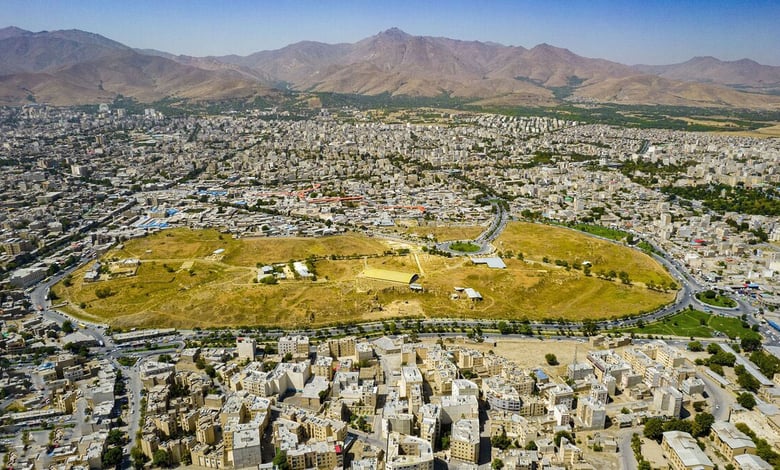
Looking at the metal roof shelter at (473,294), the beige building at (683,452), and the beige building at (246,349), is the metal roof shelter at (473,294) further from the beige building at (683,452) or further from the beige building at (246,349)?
the beige building at (683,452)

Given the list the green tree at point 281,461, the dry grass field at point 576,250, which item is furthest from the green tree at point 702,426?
the dry grass field at point 576,250

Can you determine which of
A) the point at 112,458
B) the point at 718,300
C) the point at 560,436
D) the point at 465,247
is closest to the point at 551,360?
the point at 560,436

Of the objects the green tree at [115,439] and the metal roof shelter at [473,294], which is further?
the metal roof shelter at [473,294]

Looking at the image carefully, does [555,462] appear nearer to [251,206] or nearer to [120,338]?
[120,338]

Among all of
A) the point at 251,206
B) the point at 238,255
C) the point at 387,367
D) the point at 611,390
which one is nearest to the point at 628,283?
the point at 611,390

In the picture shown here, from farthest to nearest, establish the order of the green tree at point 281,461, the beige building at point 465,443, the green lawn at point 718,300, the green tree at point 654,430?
1. the green lawn at point 718,300
2. the green tree at point 654,430
3. the beige building at point 465,443
4. the green tree at point 281,461

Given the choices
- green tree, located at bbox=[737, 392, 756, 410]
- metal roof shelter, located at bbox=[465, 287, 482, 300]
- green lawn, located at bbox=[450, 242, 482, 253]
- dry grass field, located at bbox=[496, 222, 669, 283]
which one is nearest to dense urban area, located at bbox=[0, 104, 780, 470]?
green tree, located at bbox=[737, 392, 756, 410]

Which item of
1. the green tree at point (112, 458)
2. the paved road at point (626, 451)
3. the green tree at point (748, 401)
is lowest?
the paved road at point (626, 451)
